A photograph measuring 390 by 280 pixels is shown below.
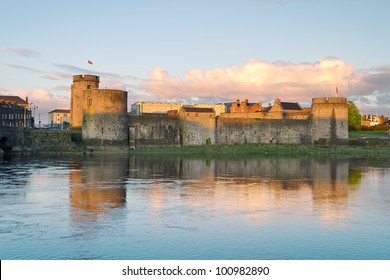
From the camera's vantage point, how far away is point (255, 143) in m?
38.6

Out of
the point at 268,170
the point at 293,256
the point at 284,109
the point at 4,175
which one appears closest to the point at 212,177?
the point at 268,170

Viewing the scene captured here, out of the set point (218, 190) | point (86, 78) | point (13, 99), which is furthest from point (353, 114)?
point (218, 190)

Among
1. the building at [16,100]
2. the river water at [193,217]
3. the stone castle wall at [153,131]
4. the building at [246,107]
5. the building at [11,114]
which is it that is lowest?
the river water at [193,217]

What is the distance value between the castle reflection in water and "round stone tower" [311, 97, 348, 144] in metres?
18.3

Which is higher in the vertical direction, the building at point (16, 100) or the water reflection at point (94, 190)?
the building at point (16, 100)

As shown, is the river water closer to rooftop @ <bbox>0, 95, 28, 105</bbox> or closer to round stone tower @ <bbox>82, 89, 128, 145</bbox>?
round stone tower @ <bbox>82, 89, 128, 145</bbox>

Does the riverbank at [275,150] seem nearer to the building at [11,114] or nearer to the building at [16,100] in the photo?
the building at [11,114]

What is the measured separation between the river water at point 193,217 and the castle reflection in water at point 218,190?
2 centimetres

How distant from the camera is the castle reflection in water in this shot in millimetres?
11086

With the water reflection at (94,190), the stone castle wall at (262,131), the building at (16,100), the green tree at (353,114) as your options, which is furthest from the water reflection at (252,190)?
the building at (16,100)

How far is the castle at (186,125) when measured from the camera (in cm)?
3381

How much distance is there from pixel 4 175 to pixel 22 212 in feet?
25.0

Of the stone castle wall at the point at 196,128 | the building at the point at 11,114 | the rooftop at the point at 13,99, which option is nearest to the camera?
the stone castle wall at the point at 196,128

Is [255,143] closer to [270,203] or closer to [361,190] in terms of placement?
[361,190]
